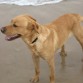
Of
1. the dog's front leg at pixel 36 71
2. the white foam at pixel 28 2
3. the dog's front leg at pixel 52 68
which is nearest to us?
the dog's front leg at pixel 52 68

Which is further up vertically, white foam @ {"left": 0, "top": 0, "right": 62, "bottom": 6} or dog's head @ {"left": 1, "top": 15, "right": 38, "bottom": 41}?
dog's head @ {"left": 1, "top": 15, "right": 38, "bottom": 41}

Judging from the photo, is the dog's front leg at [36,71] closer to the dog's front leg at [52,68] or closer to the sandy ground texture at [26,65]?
the sandy ground texture at [26,65]

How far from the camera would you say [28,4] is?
26.8 feet

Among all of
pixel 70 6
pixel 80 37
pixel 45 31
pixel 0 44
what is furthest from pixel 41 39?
pixel 70 6

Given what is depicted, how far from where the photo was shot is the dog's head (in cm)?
372

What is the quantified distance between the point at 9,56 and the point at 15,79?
0.80 metres

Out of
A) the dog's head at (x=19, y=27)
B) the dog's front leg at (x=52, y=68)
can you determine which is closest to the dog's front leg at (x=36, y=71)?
the dog's front leg at (x=52, y=68)

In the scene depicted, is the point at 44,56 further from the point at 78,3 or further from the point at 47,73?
the point at 78,3

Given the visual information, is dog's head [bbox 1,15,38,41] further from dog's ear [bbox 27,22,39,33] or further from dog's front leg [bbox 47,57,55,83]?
dog's front leg [bbox 47,57,55,83]

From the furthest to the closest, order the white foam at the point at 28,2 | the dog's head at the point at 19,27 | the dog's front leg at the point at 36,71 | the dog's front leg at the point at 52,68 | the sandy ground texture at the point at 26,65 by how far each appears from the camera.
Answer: the white foam at the point at 28,2 → the sandy ground texture at the point at 26,65 → the dog's front leg at the point at 36,71 → the dog's front leg at the point at 52,68 → the dog's head at the point at 19,27

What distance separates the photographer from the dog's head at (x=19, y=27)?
372 centimetres

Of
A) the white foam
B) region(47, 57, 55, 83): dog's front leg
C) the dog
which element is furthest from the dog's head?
the white foam

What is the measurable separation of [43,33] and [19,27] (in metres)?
0.40

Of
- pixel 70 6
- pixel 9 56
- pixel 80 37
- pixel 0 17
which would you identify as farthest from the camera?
pixel 70 6
